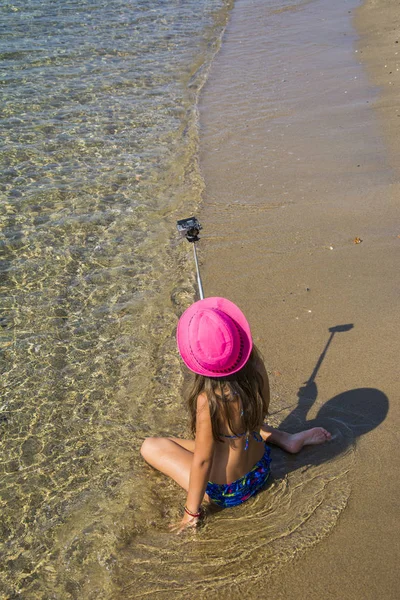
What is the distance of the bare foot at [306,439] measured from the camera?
3.13m

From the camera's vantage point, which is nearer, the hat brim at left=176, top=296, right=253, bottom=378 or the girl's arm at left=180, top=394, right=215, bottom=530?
the hat brim at left=176, top=296, right=253, bottom=378

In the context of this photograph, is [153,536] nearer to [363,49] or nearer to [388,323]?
[388,323]

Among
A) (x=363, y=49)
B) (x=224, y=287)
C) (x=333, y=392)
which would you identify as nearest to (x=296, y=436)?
(x=333, y=392)

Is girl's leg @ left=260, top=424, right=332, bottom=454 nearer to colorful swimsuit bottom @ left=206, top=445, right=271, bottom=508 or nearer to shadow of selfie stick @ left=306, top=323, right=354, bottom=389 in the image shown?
colorful swimsuit bottom @ left=206, top=445, right=271, bottom=508

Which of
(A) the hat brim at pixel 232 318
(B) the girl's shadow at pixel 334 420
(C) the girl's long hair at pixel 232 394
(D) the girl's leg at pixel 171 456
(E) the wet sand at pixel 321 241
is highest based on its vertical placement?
(A) the hat brim at pixel 232 318

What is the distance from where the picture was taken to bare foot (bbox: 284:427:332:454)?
3.13m

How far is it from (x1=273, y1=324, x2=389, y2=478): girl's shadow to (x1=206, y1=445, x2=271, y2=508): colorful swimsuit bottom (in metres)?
0.16

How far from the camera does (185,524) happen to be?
285 centimetres

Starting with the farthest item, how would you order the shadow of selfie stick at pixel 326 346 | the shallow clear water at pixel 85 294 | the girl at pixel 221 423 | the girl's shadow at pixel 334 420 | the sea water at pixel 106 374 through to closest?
the shadow of selfie stick at pixel 326 346 → the girl's shadow at pixel 334 420 → the shallow clear water at pixel 85 294 → the sea water at pixel 106 374 → the girl at pixel 221 423

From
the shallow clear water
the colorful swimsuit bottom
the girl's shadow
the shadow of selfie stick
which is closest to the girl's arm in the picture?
the colorful swimsuit bottom

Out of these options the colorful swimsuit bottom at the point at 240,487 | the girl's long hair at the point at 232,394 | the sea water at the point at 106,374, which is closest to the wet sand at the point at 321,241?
the sea water at the point at 106,374

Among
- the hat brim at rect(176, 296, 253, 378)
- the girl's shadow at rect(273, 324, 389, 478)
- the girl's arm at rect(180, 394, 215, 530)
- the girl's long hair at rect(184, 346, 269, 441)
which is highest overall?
the hat brim at rect(176, 296, 253, 378)

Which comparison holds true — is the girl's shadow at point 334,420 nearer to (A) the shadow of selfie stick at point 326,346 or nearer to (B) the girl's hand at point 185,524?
(A) the shadow of selfie stick at point 326,346

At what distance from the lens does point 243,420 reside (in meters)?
2.68
